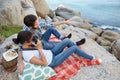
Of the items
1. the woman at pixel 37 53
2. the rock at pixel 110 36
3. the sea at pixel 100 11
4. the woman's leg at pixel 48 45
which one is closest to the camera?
the woman at pixel 37 53

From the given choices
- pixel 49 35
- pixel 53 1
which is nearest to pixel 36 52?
pixel 49 35

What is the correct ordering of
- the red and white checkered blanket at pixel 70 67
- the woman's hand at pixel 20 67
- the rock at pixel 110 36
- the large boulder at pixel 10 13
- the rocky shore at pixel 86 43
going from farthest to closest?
the rock at pixel 110 36, the large boulder at pixel 10 13, the rocky shore at pixel 86 43, the red and white checkered blanket at pixel 70 67, the woman's hand at pixel 20 67

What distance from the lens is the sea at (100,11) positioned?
26184mm

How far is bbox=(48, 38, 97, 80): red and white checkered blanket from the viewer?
22.1 feet

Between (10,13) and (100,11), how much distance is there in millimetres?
19554

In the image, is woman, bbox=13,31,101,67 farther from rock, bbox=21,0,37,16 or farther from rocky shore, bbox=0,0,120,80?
rock, bbox=21,0,37,16

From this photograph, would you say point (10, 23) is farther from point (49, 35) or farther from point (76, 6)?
point (76, 6)

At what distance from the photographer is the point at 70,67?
6969mm

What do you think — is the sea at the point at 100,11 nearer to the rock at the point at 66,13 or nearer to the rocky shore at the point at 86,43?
the rock at the point at 66,13

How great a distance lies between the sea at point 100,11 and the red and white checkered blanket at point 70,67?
16502 millimetres

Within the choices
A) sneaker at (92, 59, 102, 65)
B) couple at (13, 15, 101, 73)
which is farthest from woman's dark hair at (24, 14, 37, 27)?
sneaker at (92, 59, 102, 65)

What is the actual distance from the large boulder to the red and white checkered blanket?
21.9 ft

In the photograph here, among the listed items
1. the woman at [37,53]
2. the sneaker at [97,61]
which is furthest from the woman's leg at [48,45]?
the sneaker at [97,61]

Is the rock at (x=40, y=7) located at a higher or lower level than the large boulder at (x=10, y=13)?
lower
